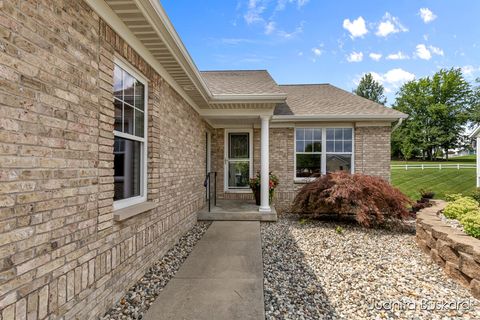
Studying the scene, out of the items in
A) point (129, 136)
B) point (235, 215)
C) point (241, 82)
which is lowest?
point (235, 215)

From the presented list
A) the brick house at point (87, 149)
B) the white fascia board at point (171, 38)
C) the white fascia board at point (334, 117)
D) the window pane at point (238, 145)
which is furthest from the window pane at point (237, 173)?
the white fascia board at point (171, 38)

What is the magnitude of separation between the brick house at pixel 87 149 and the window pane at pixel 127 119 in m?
0.01

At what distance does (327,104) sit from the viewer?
8.87m

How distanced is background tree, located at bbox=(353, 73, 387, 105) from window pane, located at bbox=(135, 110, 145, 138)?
142ft

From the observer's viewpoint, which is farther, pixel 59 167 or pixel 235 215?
pixel 235 215

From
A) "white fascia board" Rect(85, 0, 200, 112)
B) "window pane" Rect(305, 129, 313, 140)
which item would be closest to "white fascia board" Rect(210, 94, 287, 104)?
"white fascia board" Rect(85, 0, 200, 112)

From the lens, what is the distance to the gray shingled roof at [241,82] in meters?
6.38

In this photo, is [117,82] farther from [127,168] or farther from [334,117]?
[334,117]

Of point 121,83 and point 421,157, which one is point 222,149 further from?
point 421,157

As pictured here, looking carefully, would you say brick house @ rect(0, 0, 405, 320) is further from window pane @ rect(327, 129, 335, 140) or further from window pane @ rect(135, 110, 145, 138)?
window pane @ rect(327, 129, 335, 140)

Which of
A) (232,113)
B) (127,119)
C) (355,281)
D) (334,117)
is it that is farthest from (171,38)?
(334,117)

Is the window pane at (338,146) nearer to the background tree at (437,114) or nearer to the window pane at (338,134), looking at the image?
the window pane at (338,134)

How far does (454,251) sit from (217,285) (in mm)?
3153

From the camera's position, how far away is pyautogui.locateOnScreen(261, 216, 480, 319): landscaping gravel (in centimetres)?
271
